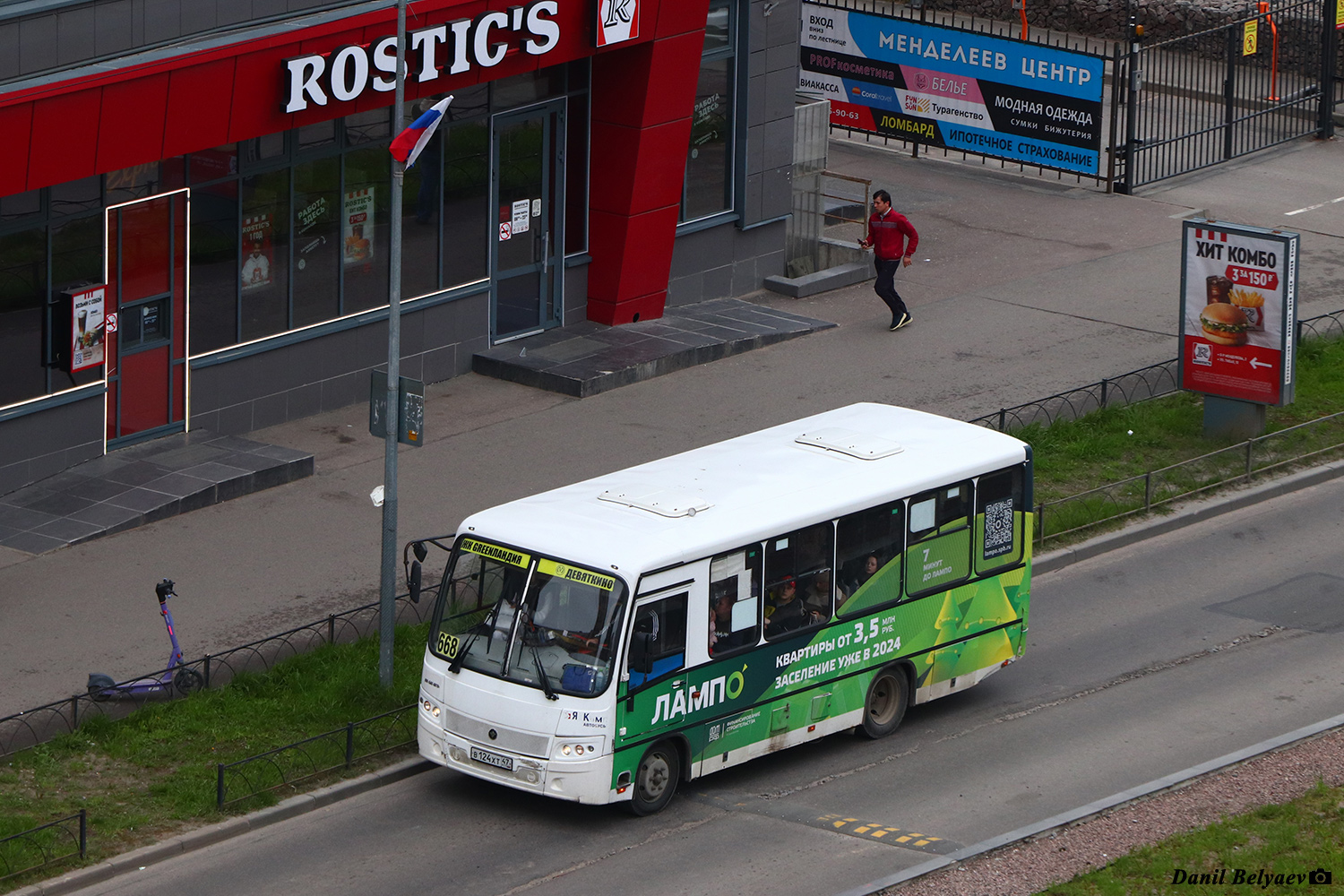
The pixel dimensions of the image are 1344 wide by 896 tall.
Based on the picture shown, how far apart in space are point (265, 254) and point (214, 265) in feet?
2.27

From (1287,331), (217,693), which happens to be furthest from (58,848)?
(1287,331)

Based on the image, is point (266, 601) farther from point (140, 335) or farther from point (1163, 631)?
point (1163, 631)

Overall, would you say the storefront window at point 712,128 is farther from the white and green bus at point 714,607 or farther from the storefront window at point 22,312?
the white and green bus at point 714,607

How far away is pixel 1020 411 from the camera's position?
78.6 ft

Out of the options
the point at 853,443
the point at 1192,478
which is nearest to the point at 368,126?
the point at 853,443

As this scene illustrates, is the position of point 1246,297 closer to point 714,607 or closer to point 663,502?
point 663,502

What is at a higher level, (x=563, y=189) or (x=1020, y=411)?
(x=563, y=189)

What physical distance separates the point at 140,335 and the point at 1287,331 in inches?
471

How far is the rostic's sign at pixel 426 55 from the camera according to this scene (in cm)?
2164

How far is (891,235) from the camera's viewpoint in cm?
2678

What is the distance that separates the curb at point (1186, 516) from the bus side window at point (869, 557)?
3.92 metres

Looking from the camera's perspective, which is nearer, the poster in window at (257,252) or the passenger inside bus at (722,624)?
the passenger inside bus at (722,624)

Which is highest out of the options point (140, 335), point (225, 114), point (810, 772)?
point (225, 114)

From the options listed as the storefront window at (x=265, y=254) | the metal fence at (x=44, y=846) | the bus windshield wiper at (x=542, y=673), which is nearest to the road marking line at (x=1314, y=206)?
the storefront window at (x=265, y=254)
